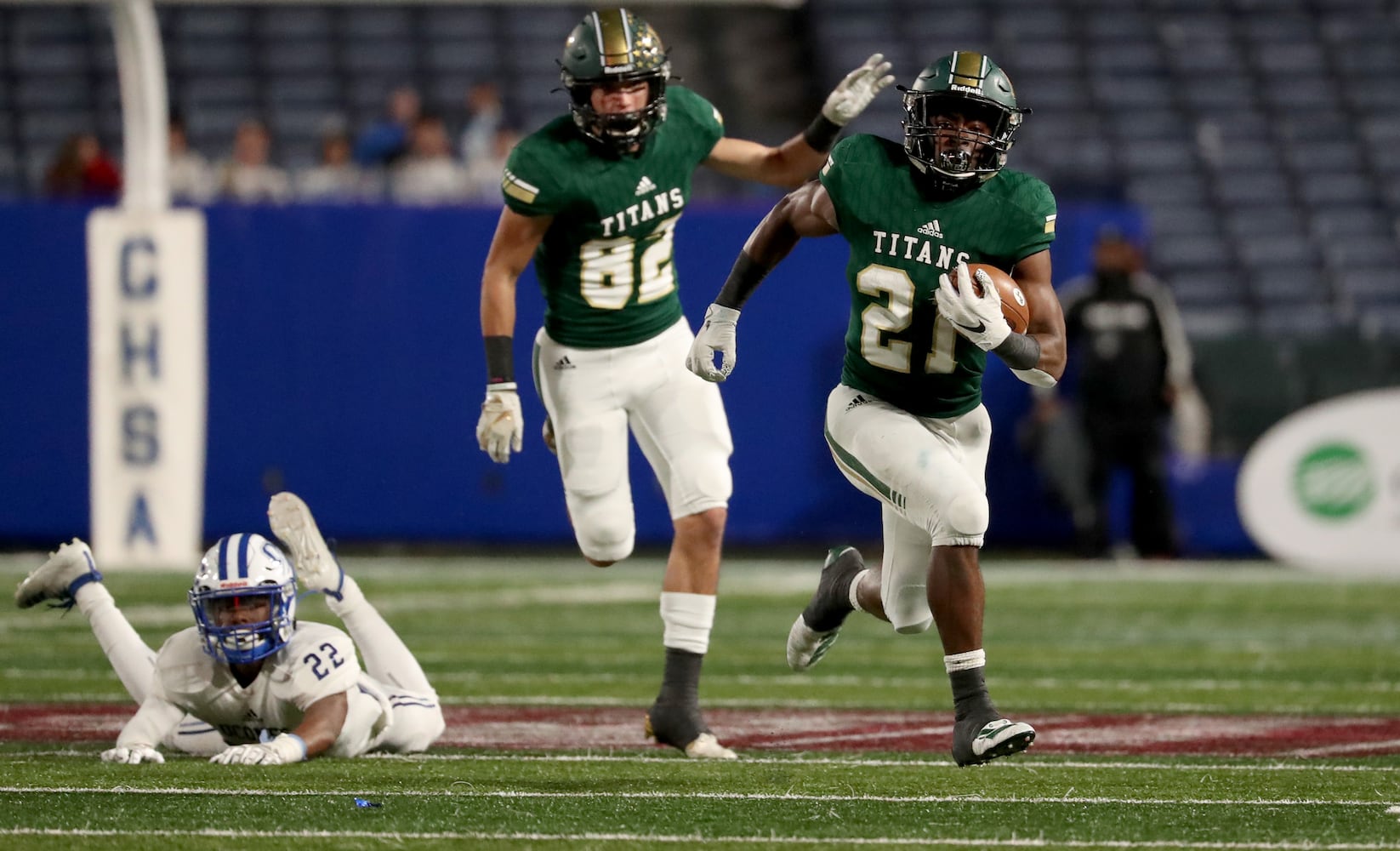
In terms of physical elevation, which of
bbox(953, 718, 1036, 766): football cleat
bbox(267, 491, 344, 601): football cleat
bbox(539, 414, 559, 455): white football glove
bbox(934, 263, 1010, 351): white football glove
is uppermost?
bbox(934, 263, 1010, 351): white football glove

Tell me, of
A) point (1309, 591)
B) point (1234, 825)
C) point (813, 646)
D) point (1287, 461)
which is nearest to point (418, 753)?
point (813, 646)

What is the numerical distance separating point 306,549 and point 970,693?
187 centimetres

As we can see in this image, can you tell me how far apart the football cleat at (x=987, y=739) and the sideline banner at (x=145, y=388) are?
698 cm

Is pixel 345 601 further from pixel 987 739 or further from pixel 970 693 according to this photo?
pixel 987 739

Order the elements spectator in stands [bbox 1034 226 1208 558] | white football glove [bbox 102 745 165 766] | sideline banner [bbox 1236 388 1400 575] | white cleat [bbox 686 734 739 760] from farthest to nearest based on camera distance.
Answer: sideline banner [bbox 1236 388 1400 575]
spectator in stands [bbox 1034 226 1208 558]
white cleat [bbox 686 734 739 760]
white football glove [bbox 102 745 165 766]

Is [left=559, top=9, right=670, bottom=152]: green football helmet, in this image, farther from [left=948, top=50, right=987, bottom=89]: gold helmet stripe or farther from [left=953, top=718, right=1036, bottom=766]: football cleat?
[left=953, top=718, right=1036, bottom=766]: football cleat

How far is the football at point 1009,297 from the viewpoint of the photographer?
4.84m

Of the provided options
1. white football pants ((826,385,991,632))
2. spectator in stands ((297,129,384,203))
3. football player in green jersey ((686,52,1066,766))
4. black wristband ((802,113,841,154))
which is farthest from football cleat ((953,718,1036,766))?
spectator in stands ((297,129,384,203))

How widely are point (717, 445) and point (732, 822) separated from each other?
1.64m

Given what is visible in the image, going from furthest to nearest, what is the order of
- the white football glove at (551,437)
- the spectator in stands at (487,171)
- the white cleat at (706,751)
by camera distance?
the spectator in stands at (487,171)
the white football glove at (551,437)
the white cleat at (706,751)

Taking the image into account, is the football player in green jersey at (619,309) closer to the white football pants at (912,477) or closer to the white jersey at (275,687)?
the white football pants at (912,477)

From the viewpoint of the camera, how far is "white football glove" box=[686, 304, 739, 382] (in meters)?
5.36

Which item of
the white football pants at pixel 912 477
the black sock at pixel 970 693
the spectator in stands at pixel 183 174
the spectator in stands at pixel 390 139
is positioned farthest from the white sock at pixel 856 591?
the spectator in stands at pixel 390 139

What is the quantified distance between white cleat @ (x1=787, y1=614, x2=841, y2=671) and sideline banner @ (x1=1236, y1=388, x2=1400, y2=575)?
6.66m
